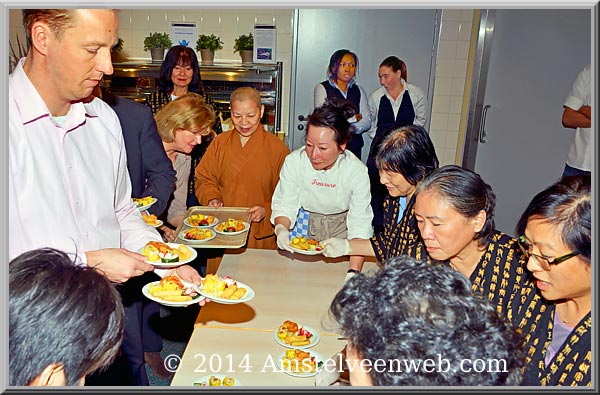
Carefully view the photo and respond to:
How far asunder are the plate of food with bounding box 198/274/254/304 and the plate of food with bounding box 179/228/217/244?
701 millimetres

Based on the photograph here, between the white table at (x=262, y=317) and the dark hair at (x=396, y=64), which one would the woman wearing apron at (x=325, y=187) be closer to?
the white table at (x=262, y=317)

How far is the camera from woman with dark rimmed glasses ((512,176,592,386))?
122cm

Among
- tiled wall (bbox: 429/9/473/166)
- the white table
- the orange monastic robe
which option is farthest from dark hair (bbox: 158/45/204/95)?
tiled wall (bbox: 429/9/473/166)

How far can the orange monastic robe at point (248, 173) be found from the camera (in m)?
2.93

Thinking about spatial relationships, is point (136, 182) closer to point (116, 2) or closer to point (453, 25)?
point (116, 2)

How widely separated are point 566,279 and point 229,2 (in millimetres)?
975

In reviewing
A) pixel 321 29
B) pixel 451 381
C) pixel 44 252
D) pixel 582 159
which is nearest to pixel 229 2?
pixel 44 252

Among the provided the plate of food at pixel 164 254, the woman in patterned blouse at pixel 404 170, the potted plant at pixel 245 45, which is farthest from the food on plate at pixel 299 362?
the potted plant at pixel 245 45

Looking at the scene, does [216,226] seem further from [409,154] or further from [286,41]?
[286,41]

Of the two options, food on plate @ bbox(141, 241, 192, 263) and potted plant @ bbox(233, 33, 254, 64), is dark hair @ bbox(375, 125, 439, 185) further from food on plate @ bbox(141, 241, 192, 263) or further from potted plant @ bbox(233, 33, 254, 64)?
potted plant @ bbox(233, 33, 254, 64)

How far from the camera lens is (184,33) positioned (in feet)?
15.1

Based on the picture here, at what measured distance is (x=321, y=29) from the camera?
4488mm

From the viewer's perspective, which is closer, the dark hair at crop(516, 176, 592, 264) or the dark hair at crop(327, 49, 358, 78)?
the dark hair at crop(516, 176, 592, 264)

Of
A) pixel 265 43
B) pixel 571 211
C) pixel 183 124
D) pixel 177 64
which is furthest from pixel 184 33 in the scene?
pixel 571 211
